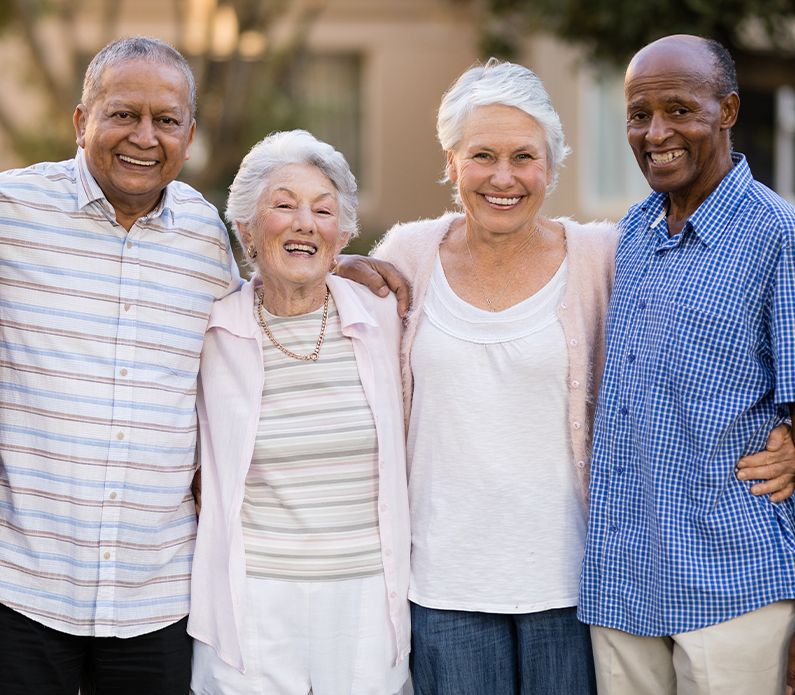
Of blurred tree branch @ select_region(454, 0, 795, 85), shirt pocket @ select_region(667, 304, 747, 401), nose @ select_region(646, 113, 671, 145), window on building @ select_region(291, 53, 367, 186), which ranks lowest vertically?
shirt pocket @ select_region(667, 304, 747, 401)

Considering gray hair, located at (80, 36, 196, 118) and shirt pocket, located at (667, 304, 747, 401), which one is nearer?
shirt pocket, located at (667, 304, 747, 401)

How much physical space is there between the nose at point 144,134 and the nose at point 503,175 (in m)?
0.96

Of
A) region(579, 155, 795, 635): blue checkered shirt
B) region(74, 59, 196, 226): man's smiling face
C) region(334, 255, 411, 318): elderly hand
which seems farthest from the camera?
region(334, 255, 411, 318): elderly hand

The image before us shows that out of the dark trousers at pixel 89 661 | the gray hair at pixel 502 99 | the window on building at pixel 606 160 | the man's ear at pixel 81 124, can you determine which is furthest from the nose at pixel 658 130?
the window on building at pixel 606 160

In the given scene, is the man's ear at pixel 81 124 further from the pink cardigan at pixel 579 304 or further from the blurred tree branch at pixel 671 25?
the blurred tree branch at pixel 671 25

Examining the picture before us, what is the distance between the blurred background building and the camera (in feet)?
26.2

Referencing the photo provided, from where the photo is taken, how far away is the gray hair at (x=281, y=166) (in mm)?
3354

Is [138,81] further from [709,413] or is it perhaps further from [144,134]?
[709,413]

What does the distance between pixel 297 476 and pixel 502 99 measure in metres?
1.23

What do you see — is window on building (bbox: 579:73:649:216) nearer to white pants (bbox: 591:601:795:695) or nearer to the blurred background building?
the blurred background building

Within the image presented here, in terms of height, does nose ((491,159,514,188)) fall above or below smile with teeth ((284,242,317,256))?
above

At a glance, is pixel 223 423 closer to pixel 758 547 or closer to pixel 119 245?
pixel 119 245

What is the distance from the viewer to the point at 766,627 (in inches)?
115

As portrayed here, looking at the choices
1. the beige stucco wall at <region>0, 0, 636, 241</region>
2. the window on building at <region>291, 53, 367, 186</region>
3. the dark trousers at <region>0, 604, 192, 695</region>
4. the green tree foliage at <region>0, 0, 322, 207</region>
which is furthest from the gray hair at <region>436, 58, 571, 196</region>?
the window on building at <region>291, 53, 367, 186</region>
